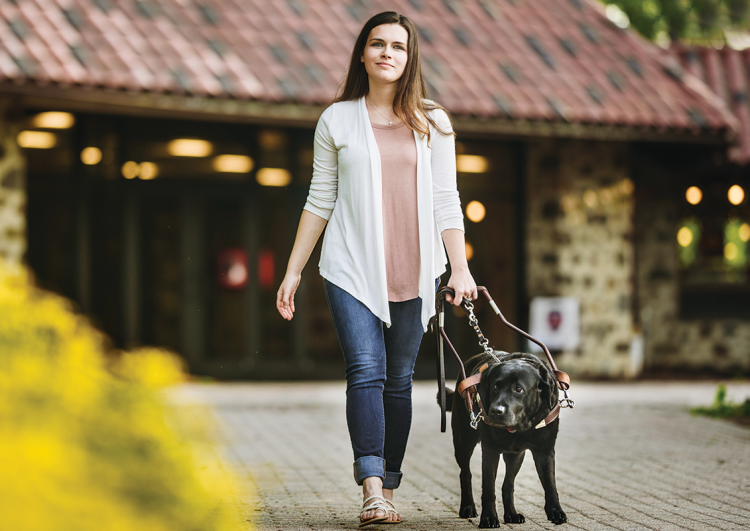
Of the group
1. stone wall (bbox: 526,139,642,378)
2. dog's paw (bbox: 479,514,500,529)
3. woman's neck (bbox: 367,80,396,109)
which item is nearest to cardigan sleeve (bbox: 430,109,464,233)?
woman's neck (bbox: 367,80,396,109)

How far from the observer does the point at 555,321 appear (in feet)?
37.3

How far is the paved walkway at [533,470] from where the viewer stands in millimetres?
4066

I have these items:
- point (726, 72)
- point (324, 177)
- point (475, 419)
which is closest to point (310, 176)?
point (726, 72)

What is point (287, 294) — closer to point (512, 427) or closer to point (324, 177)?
point (324, 177)

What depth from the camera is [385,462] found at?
3.93 m

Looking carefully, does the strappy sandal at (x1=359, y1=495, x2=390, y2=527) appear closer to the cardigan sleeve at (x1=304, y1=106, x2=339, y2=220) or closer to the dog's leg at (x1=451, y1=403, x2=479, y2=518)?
the dog's leg at (x1=451, y1=403, x2=479, y2=518)

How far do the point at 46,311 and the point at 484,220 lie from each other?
9.83 meters

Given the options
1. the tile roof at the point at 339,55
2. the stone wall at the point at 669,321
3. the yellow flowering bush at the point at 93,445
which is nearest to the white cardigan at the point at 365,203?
the yellow flowering bush at the point at 93,445

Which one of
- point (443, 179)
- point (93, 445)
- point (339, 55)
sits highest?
point (339, 55)

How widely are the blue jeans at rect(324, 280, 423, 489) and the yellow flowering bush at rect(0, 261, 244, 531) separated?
168 cm

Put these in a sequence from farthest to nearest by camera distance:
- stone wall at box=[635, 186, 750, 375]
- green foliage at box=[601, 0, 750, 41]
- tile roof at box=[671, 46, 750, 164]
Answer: green foliage at box=[601, 0, 750, 41] < stone wall at box=[635, 186, 750, 375] < tile roof at box=[671, 46, 750, 164]

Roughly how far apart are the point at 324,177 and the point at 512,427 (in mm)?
1300

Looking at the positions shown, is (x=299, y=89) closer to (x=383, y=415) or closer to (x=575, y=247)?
(x=575, y=247)

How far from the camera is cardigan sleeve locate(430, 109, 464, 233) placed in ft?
13.0
